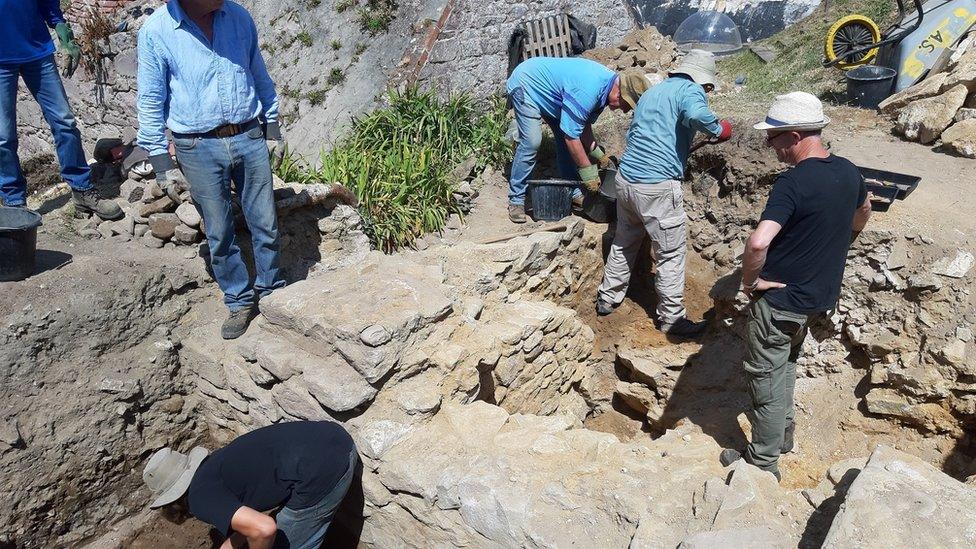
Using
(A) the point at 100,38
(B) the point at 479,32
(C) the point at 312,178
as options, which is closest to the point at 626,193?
(C) the point at 312,178

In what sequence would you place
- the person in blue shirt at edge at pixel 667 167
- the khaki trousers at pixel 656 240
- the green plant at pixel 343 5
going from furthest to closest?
the green plant at pixel 343 5 → the khaki trousers at pixel 656 240 → the person in blue shirt at edge at pixel 667 167

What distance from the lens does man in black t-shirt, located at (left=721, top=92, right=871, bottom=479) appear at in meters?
3.21

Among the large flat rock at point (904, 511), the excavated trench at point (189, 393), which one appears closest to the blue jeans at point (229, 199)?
the excavated trench at point (189, 393)

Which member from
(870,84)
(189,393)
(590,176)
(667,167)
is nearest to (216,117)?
(189,393)

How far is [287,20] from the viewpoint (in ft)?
28.7

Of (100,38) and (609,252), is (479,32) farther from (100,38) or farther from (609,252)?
(100,38)

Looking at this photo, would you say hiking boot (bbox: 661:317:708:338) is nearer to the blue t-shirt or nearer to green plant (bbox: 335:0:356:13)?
the blue t-shirt

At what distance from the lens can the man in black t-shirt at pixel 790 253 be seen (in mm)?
3213

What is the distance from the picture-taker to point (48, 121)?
504 cm

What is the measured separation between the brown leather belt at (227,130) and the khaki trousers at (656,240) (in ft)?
8.88

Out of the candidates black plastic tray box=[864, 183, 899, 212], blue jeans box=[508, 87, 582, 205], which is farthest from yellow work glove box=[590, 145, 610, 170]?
black plastic tray box=[864, 183, 899, 212]

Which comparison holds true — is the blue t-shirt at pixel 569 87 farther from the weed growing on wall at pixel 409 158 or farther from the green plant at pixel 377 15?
the green plant at pixel 377 15

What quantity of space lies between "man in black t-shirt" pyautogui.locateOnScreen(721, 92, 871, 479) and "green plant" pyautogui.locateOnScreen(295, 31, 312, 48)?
265 inches

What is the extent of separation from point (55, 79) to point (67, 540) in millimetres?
3347
